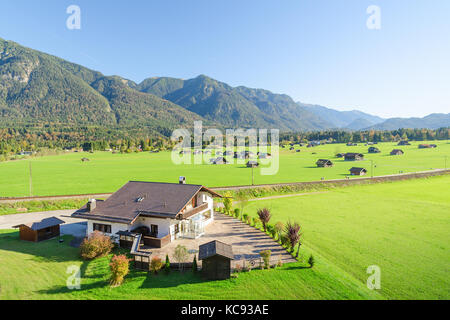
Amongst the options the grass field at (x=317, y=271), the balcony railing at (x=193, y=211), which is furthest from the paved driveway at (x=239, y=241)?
the balcony railing at (x=193, y=211)

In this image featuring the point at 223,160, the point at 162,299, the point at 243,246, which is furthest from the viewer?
the point at 223,160

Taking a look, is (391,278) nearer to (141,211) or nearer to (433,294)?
(433,294)

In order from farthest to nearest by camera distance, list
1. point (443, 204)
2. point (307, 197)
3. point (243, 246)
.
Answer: point (307, 197) < point (443, 204) < point (243, 246)

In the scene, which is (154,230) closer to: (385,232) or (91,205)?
(91,205)

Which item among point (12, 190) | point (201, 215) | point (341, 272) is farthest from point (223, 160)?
point (341, 272)
